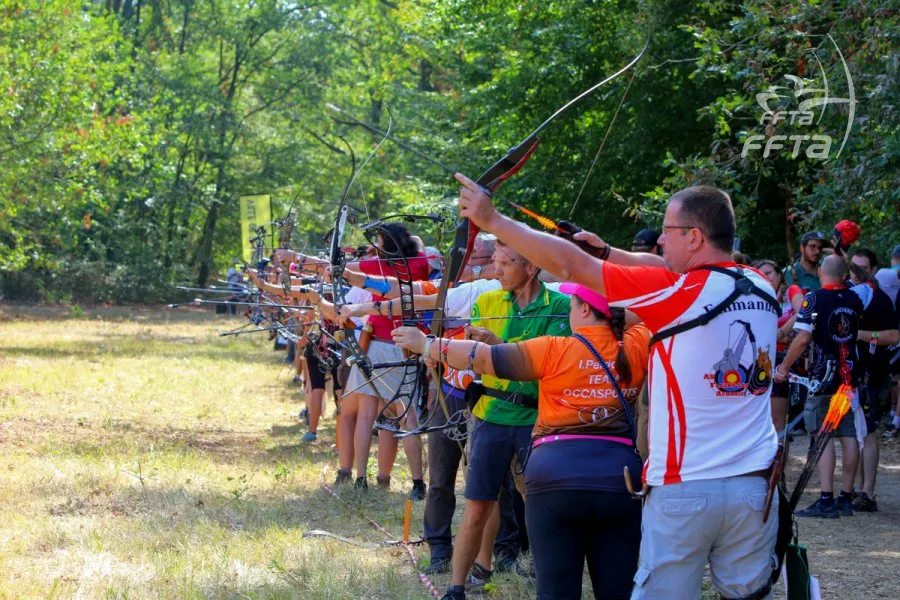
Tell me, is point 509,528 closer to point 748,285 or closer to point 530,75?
point 748,285

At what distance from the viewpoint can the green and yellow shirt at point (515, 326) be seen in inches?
232

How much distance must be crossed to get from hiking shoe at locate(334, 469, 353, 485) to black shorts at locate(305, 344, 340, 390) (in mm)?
1805

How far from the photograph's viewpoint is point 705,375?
Result: 12.2ft

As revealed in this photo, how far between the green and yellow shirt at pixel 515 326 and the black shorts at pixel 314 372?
5.64 m

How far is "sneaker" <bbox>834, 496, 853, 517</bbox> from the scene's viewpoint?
897 cm

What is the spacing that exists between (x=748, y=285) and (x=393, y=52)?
4049cm

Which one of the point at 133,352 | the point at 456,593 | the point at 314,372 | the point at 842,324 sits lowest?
the point at 133,352

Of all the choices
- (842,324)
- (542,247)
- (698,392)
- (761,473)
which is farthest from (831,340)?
(542,247)

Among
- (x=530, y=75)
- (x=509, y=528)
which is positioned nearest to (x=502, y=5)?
(x=530, y=75)

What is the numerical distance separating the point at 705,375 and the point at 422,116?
2520 cm

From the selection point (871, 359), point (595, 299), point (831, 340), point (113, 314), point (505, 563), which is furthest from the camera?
point (113, 314)

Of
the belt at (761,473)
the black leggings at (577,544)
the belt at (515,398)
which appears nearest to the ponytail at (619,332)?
the black leggings at (577,544)

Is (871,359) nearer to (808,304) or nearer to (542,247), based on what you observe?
(808,304)

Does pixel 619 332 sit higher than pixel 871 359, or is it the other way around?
pixel 619 332
